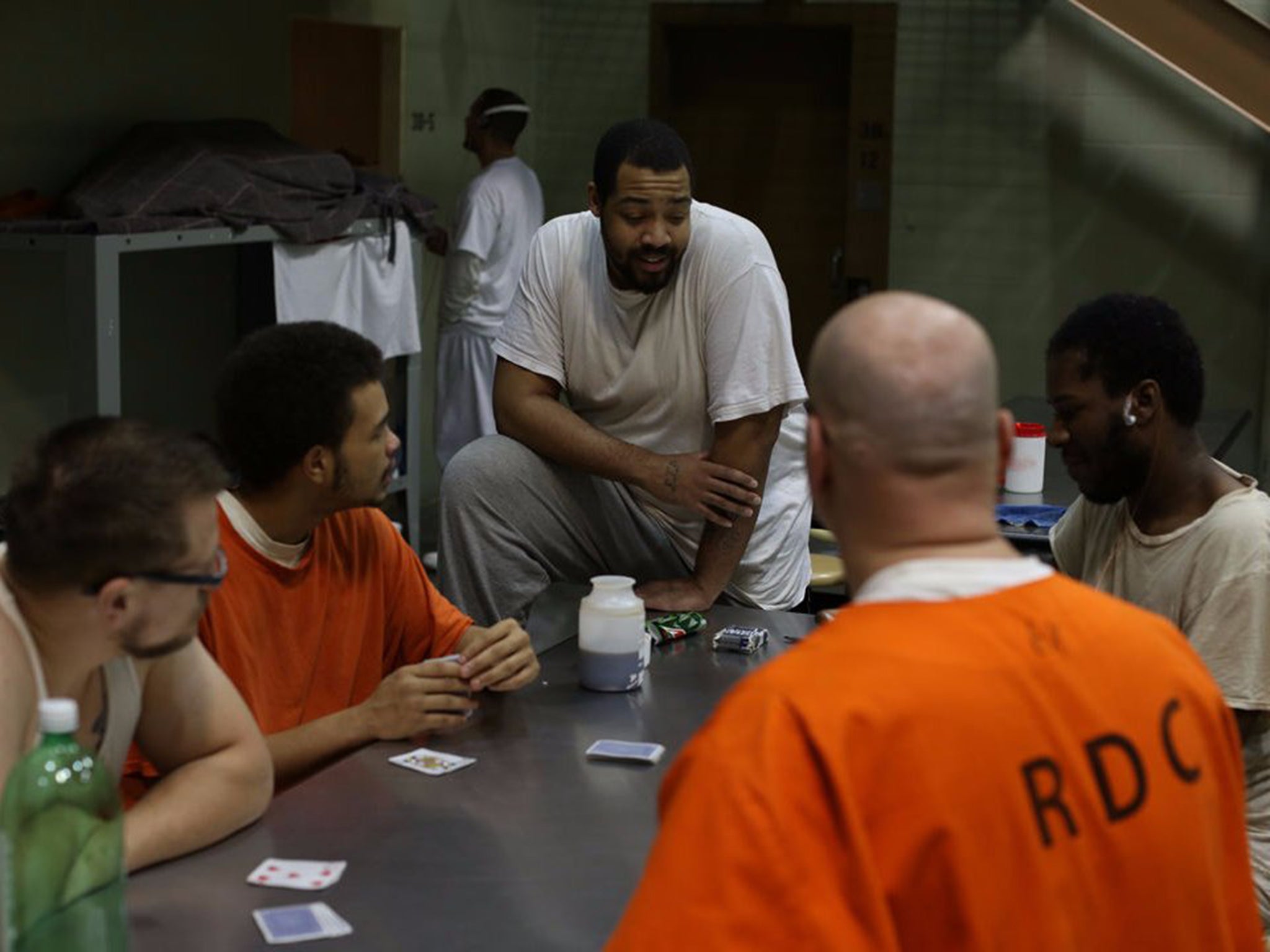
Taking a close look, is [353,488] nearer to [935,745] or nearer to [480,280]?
[935,745]

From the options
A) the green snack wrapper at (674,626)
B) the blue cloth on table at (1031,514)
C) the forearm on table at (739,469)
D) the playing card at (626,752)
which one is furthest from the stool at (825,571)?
the playing card at (626,752)

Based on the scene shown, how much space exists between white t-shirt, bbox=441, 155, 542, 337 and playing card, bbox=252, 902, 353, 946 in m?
4.95

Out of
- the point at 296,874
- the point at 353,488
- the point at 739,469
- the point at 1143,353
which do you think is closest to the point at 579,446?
the point at 739,469

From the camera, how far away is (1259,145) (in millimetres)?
7199

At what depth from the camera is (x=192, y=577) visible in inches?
70.4

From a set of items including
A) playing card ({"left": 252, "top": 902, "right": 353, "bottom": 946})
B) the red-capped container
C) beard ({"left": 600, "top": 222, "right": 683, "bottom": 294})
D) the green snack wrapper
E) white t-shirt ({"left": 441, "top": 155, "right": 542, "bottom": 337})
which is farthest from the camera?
white t-shirt ({"left": 441, "top": 155, "right": 542, "bottom": 337})

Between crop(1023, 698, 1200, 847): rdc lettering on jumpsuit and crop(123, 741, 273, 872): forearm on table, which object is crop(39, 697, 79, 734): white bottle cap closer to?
crop(123, 741, 273, 872): forearm on table

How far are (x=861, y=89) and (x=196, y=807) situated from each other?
621 cm

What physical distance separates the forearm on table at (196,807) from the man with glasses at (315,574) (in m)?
0.31

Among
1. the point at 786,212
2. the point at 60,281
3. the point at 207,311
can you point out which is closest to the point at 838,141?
the point at 786,212

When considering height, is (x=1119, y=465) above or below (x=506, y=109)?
below

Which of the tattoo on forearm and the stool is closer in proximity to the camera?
the tattoo on forearm

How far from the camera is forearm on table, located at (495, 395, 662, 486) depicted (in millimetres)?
3250

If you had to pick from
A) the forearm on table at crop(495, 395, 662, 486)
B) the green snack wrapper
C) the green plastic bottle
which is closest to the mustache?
the green plastic bottle
